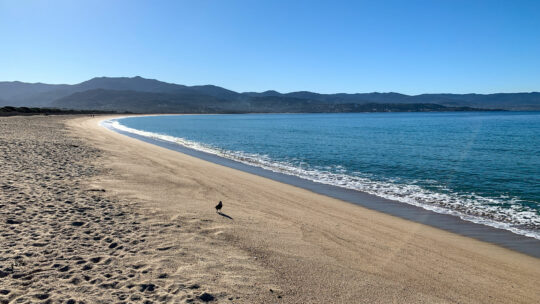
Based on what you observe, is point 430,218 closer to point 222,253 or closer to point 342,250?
point 342,250

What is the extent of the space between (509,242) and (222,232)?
7.66 meters

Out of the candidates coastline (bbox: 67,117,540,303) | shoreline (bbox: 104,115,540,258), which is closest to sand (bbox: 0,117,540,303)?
coastline (bbox: 67,117,540,303)

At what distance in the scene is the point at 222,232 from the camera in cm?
754

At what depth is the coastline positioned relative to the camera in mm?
5484

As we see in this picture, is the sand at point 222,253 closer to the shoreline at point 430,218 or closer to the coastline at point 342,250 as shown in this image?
the coastline at point 342,250

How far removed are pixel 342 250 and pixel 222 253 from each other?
2663 millimetres

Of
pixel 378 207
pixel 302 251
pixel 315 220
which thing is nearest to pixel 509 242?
pixel 378 207

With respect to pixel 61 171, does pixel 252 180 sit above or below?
below

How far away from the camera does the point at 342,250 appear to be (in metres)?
7.12

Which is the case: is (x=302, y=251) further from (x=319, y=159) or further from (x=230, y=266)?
(x=319, y=159)

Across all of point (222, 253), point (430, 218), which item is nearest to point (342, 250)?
point (222, 253)

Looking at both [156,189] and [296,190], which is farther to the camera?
[296,190]

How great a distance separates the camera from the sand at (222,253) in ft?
16.3

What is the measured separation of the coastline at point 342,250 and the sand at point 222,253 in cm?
3
